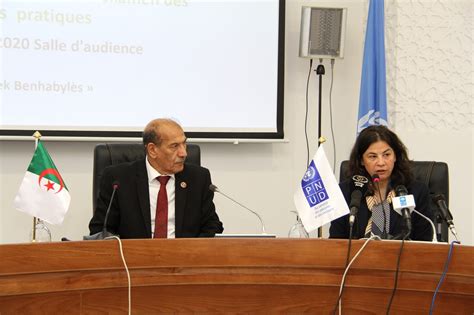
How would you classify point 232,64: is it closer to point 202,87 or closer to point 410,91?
point 202,87

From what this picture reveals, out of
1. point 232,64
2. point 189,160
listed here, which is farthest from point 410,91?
point 189,160

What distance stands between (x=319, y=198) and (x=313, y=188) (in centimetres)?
6

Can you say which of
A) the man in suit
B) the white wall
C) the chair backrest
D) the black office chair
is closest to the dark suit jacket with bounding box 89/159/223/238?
the man in suit

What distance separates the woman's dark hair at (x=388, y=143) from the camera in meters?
3.78

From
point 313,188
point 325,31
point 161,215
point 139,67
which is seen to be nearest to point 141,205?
point 161,215

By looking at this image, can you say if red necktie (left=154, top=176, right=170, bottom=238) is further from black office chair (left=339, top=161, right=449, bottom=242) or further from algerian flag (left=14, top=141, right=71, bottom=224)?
black office chair (left=339, top=161, right=449, bottom=242)

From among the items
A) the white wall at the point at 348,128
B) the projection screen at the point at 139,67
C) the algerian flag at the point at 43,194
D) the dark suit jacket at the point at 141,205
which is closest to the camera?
the algerian flag at the point at 43,194

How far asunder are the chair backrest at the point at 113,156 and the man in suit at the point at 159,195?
0.56ft

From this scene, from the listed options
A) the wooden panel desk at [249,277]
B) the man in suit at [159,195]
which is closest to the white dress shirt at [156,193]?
the man in suit at [159,195]

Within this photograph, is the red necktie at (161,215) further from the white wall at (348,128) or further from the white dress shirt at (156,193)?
the white wall at (348,128)

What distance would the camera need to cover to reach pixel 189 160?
416cm

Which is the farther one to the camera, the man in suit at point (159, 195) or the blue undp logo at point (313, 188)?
the man in suit at point (159, 195)


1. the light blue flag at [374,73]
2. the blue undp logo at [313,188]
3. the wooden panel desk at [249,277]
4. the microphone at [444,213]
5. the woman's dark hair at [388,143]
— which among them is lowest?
the wooden panel desk at [249,277]

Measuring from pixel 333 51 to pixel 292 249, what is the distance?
305 cm
